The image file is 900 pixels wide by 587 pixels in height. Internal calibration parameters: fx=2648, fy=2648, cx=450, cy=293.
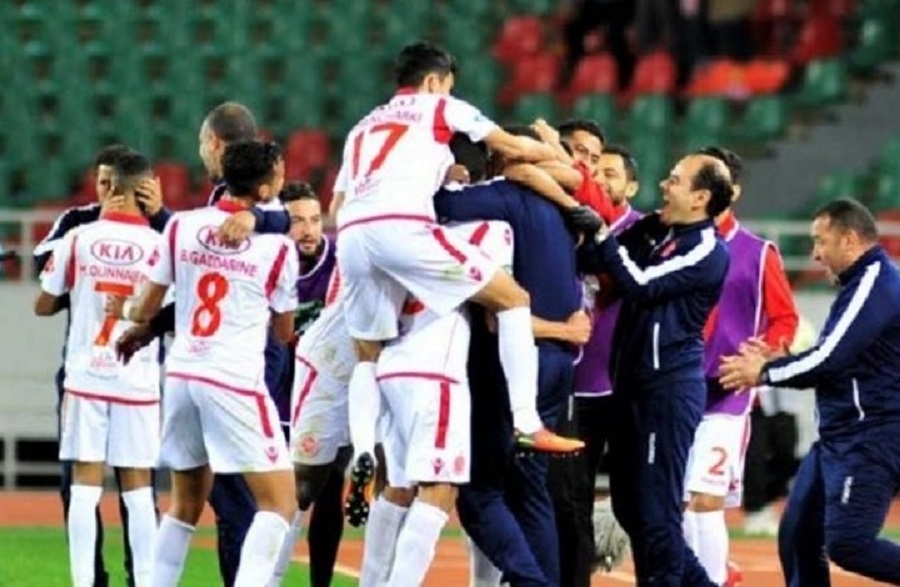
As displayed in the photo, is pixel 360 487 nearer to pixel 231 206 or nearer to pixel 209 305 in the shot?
pixel 209 305

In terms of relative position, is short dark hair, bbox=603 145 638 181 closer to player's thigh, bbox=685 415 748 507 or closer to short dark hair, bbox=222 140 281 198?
player's thigh, bbox=685 415 748 507

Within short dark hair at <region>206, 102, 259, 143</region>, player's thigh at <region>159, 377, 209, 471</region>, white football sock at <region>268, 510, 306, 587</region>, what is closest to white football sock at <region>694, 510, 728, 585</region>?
white football sock at <region>268, 510, 306, 587</region>

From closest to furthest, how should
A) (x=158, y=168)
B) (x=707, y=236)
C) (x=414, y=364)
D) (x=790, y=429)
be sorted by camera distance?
(x=414, y=364), (x=707, y=236), (x=790, y=429), (x=158, y=168)

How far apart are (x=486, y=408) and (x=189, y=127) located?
39.6 ft

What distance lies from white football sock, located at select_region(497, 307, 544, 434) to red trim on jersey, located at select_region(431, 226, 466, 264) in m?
0.26

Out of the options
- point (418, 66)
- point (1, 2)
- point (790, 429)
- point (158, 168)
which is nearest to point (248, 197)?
point (418, 66)

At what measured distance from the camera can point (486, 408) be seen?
10.3m

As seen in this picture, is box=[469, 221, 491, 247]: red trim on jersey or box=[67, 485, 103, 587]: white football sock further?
box=[67, 485, 103, 587]: white football sock

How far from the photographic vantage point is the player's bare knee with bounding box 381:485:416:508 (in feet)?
34.1

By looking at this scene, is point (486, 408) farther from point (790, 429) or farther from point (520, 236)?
point (790, 429)

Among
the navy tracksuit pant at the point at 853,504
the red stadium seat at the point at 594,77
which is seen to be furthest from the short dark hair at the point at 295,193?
the red stadium seat at the point at 594,77

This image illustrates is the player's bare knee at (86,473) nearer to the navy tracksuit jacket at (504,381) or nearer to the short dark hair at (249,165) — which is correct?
the short dark hair at (249,165)

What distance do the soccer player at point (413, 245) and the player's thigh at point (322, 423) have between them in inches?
33.0

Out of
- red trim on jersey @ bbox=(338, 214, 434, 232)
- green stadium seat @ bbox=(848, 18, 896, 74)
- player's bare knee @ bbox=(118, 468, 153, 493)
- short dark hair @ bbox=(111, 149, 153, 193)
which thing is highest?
green stadium seat @ bbox=(848, 18, 896, 74)
